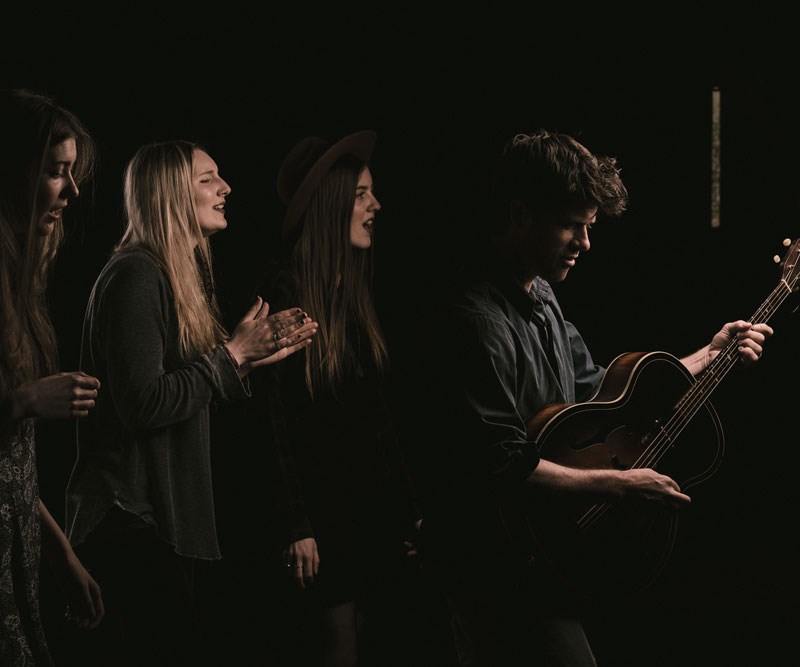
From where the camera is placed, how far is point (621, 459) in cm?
235

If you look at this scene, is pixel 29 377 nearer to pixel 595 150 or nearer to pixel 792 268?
pixel 792 268

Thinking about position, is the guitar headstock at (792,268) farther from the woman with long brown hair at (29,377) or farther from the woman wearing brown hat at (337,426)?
the woman with long brown hair at (29,377)

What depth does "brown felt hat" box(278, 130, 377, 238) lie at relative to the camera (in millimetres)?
2725

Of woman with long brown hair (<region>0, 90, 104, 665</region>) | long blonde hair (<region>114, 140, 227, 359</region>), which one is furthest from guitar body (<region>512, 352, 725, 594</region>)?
woman with long brown hair (<region>0, 90, 104, 665</region>)

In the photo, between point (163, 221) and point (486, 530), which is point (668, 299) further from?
point (163, 221)

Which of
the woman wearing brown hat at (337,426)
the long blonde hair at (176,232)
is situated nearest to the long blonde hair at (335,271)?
the woman wearing brown hat at (337,426)

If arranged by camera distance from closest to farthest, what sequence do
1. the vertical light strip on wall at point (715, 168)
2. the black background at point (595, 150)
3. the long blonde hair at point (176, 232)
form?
the long blonde hair at point (176, 232) → the black background at point (595, 150) → the vertical light strip on wall at point (715, 168)

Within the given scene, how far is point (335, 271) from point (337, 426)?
50cm

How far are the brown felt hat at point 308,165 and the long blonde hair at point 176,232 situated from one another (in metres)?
0.32

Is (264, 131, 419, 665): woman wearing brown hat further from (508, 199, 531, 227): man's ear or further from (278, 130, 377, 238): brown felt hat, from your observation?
(508, 199, 531, 227): man's ear

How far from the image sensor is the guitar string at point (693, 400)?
240 cm

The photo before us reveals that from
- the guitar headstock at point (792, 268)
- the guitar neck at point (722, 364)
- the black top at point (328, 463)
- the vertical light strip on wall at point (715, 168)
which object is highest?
the vertical light strip on wall at point (715, 168)

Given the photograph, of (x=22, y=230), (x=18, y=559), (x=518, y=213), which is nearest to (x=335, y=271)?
(x=518, y=213)

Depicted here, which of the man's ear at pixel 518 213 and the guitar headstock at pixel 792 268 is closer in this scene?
the man's ear at pixel 518 213
